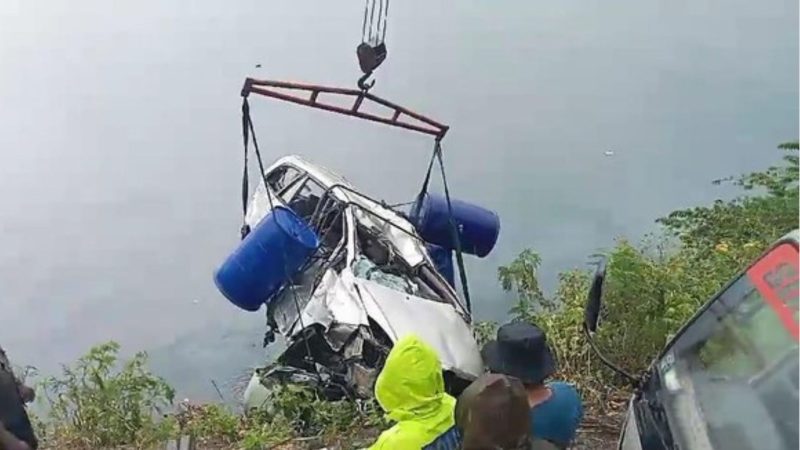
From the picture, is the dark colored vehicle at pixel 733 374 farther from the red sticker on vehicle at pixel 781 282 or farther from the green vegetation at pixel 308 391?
the green vegetation at pixel 308 391

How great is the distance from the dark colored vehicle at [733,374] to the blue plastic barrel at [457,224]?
16.3 feet

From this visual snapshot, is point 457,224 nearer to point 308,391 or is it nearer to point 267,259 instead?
point 267,259

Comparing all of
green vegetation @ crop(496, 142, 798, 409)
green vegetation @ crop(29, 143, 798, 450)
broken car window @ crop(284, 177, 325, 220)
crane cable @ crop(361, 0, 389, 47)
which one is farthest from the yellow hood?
broken car window @ crop(284, 177, 325, 220)

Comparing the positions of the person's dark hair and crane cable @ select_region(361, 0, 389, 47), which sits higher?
crane cable @ select_region(361, 0, 389, 47)

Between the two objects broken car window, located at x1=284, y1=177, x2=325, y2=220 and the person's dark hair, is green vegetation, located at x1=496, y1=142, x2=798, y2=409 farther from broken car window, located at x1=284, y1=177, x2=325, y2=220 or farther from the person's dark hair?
the person's dark hair

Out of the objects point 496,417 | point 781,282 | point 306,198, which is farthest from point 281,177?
point 781,282

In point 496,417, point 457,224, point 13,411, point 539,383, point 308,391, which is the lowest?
point 308,391

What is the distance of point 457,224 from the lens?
26.8 ft

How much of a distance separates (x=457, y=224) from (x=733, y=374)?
221 inches

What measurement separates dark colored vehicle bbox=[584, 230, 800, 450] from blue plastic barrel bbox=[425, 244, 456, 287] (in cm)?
498

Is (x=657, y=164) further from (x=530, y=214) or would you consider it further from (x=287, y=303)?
(x=287, y=303)

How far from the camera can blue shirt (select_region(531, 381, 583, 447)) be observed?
10.4 ft

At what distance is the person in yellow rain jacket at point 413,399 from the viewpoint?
3.07m

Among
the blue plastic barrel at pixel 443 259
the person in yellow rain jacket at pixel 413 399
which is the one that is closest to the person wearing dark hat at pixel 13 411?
the person in yellow rain jacket at pixel 413 399
